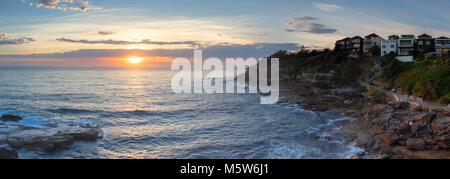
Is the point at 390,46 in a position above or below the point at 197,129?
above

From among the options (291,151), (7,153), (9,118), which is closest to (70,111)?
(9,118)

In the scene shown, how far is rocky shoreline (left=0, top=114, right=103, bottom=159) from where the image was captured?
69.0 ft

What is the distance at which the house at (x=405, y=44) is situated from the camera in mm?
69600

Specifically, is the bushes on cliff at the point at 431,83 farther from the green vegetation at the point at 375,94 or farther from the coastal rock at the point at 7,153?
the coastal rock at the point at 7,153

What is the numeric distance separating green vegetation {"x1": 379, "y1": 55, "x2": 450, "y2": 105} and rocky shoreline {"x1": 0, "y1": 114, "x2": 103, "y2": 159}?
38.0 m

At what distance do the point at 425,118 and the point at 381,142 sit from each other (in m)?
6.34

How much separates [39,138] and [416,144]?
96.2 ft

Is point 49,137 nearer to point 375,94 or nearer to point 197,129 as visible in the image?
point 197,129

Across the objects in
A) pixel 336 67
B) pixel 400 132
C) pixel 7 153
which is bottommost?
pixel 7 153

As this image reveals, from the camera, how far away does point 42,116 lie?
116 feet

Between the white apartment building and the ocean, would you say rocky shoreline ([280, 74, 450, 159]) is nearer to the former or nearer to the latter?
the ocean

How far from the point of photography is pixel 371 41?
83500 millimetres

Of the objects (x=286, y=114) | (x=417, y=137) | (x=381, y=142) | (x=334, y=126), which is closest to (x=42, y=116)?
(x=286, y=114)

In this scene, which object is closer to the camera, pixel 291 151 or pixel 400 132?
pixel 291 151
